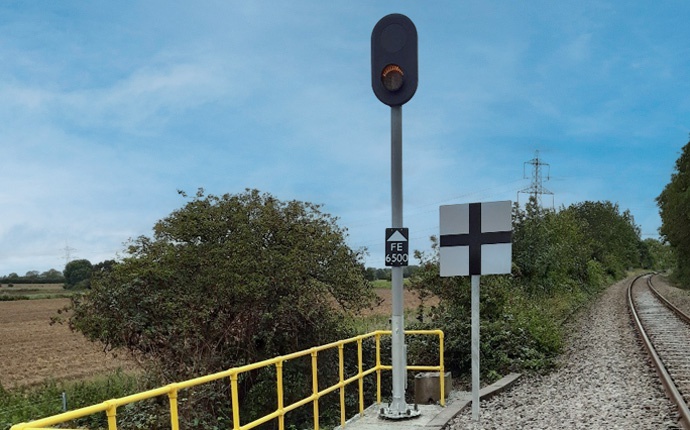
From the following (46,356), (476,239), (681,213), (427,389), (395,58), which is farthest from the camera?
(681,213)

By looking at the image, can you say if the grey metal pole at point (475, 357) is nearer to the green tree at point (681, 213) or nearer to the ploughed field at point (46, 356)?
the ploughed field at point (46, 356)

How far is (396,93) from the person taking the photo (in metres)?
7.75

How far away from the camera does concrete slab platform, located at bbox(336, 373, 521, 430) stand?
7.54 m

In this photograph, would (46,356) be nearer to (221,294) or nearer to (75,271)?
(221,294)

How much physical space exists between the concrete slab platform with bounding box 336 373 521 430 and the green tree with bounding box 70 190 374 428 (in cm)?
386

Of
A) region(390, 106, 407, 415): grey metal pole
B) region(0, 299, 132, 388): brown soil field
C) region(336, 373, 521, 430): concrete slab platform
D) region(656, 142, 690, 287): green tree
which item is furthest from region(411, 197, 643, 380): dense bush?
region(656, 142, 690, 287): green tree

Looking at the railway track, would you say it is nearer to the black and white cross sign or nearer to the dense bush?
the dense bush

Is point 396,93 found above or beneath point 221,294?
above

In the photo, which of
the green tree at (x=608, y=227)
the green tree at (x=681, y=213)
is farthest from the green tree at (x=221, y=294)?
the green tree at (x=608, y=227)

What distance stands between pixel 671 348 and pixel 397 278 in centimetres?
960

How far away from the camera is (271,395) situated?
11.8 metres

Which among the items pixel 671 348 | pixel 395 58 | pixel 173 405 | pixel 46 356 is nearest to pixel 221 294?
pixel 395 58

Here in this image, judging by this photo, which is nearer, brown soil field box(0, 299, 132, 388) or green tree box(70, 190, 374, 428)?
green tree box(70, 190, 374, 428)

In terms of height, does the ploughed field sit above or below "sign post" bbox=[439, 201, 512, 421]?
below
